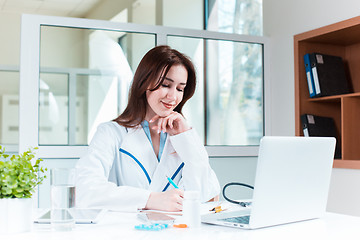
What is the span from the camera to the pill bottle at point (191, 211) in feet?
3.57

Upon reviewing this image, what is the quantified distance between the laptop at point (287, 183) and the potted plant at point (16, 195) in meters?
0.43

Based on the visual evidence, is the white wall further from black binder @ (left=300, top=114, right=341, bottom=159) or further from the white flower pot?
the white flower pot

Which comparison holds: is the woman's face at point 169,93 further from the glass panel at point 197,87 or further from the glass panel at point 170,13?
the glass panel at point 170,13

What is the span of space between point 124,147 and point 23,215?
749 millimetres

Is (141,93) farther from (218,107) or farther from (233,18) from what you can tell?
(233,18)

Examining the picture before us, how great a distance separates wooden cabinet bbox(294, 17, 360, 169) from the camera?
104 inches

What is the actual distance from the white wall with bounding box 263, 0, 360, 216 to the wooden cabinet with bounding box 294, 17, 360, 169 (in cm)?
6

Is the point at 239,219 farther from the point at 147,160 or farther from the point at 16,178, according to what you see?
the point at 147,160

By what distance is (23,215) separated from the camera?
1.01 metres

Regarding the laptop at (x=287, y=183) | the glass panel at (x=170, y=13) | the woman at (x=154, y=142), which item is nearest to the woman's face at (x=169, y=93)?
the woman at (x=154, y=142)

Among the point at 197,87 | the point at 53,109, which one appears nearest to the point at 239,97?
the point at 197,87

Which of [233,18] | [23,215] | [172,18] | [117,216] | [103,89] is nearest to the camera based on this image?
[23,215]

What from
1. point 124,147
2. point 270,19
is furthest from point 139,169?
point 270,19

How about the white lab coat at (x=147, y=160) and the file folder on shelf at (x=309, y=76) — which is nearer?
the white lab coat at (x=147, y=160)
